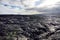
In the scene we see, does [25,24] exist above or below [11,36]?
above

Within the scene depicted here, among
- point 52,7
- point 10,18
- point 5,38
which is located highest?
point 52,7

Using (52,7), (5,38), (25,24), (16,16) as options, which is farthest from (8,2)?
(52,7)

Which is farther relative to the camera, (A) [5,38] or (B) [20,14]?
(B) [20,14]

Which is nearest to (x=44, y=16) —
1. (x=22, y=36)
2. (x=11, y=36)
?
(x=22, y=36)

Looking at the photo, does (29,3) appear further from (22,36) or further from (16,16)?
(22,36)

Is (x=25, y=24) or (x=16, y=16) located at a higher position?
(x=16, y=16)

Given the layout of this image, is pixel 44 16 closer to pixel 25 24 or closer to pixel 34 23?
pixel 34 23

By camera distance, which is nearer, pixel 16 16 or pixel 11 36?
pixel 11 36
